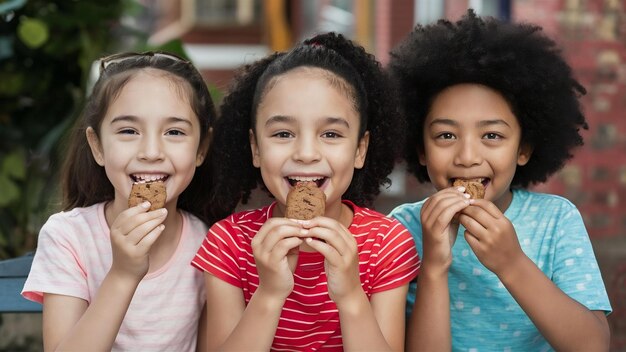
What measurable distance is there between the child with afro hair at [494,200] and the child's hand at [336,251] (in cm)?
27

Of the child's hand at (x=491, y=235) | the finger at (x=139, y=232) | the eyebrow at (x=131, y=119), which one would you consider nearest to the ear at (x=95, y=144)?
the eyebrow at (x=131, y=119)

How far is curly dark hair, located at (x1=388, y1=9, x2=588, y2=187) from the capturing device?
2.72m

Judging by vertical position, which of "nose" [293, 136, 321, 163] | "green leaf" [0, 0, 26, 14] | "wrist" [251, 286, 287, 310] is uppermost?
"green leaf" [0, 0, 26, 14]

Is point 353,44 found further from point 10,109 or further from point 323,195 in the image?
point 10,109

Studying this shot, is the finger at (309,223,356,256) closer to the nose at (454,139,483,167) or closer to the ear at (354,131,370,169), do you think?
the ear at (354,131,370,169)

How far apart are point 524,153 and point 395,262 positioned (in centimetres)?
58

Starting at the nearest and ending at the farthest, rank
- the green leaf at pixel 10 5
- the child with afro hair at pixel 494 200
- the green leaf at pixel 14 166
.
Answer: the child with afro hair at pixel 494 200
the green leaf at pixel 10 5
the green leaf at pixel 14 166

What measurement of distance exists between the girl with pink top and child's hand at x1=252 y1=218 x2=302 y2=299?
0.90 ft

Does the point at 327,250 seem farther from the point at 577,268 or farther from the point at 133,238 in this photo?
the point at 577,268

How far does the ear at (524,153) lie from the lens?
2.84m

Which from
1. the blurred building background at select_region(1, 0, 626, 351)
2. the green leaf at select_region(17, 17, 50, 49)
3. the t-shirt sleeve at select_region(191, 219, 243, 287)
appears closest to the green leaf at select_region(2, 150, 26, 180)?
the green leaf at select_region(17, 17, 50, 49)

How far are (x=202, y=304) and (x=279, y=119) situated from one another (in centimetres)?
58

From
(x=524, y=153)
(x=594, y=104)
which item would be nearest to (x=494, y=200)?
(x=524, y=153)

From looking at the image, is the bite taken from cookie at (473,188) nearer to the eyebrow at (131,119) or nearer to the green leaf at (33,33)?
the eyebrow at (131,119)
